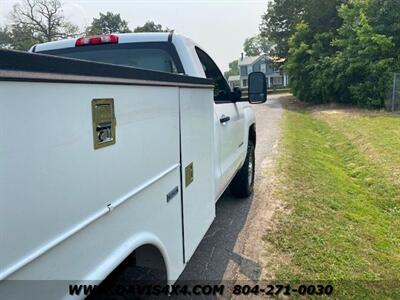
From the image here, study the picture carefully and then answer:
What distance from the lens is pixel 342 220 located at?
4.78 meters

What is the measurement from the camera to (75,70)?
4.36 feet

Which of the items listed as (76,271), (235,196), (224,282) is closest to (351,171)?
(235,196)

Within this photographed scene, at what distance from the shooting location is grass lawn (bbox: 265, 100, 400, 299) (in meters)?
3.48

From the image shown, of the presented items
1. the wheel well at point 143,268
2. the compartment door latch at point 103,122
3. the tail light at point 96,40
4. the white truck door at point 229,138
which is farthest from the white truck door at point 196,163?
the tail light at point 96,40

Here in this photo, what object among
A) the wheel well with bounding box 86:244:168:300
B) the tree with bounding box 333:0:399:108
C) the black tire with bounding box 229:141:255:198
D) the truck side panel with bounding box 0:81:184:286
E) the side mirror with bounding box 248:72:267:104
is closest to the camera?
the truck side panel with bounding box 0:81:184:286

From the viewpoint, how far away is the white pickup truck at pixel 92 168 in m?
1.10

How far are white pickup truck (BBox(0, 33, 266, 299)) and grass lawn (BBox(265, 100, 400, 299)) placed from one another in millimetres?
1505

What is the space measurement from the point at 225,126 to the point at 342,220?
6.76ft

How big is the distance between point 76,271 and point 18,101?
64 centimetres

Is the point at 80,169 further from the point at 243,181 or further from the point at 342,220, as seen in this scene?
the point at 243,181

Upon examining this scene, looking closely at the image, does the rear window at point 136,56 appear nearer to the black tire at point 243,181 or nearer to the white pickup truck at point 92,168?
the white pickup truck at point 92,168

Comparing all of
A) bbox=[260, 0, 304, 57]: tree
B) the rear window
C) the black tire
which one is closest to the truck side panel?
the rear window

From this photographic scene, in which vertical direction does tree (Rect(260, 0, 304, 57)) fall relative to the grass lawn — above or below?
above

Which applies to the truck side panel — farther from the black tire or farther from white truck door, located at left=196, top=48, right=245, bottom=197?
the black tire
